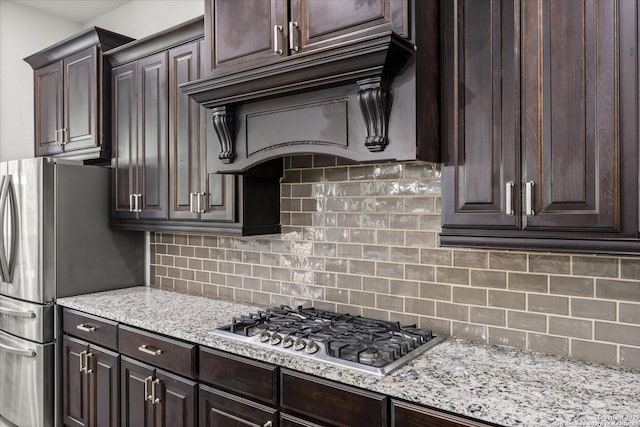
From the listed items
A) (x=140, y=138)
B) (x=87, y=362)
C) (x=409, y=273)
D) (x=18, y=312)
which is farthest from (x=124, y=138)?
(x=409, y=273)

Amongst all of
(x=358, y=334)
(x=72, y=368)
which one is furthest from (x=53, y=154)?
(x=358, y=334)

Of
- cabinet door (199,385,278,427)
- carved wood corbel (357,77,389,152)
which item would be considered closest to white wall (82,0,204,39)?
carved wood corbel (357,77,389,152)

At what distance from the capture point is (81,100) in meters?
3.27

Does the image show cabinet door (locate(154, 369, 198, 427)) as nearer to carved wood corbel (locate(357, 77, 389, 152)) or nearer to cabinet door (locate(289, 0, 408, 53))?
carved wood corbel (locate(357, 77, 389, 152))

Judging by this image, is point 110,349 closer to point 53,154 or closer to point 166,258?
point 166,258

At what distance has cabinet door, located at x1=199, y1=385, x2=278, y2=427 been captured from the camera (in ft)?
6.15

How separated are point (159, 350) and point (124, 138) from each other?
152 centimetres

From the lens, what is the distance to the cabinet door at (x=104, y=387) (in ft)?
8.44

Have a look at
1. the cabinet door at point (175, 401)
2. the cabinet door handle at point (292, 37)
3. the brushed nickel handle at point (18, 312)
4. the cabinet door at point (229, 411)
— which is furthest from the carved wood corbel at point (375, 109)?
the brushed nickel handle at point (18, 312)

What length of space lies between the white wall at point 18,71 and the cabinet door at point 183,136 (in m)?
1.97

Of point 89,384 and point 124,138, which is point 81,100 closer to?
point 124,138

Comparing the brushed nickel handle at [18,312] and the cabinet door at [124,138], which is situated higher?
the cabinet door at [124,138]

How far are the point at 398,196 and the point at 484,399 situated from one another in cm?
103

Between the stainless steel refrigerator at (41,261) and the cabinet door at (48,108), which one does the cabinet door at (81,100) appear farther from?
the stainless steel refrigerator at (41,261)
